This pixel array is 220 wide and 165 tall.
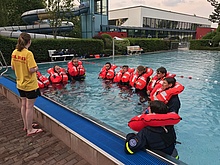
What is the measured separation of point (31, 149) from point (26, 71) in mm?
1169

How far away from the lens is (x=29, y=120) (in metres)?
3.13

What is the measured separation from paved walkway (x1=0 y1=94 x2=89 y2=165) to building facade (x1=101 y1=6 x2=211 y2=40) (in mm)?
28627

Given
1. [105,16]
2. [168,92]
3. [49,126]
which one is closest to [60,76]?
[49,126]

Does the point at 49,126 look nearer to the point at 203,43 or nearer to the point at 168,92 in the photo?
the point at 168,92

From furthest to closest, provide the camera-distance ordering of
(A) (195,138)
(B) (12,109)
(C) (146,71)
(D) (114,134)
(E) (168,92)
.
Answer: (C) (146,71) < (B) (12,109) < (A) (195,138) < (E) (168,92) < (D) (114,134)

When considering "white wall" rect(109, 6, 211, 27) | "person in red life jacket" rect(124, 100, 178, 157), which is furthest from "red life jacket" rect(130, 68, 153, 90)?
"white wall" rect(109, 6, 211, 27)

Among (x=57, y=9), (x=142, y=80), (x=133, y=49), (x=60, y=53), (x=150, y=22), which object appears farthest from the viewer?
(x=150, y=22)

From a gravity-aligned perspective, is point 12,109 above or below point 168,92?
below

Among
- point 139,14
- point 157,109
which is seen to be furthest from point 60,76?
point 139,14

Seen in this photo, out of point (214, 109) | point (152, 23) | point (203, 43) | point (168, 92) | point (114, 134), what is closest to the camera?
point (114, 134)

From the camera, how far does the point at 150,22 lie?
41469 millimetres

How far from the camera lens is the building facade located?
3647cm

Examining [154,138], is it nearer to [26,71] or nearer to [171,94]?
[171,94]

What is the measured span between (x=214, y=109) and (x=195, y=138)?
6.54 ft
